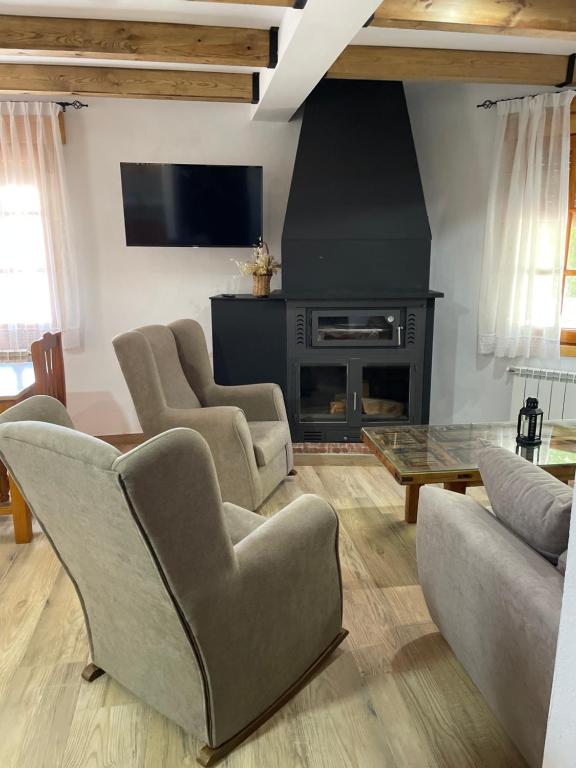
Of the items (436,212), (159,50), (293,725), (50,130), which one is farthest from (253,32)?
(293,725)

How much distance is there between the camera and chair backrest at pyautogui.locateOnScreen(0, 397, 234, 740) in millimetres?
1180

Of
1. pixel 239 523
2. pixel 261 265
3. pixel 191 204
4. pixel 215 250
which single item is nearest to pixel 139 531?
pixel 239 523

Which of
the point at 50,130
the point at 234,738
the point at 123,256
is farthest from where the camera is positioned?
the point at 123,256

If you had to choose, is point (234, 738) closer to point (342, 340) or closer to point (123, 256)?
point (342, 340)

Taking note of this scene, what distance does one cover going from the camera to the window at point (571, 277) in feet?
12.4

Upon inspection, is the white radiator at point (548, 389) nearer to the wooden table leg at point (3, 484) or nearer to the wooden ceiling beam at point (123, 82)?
the wooden ceiling beam at point (123, 82)

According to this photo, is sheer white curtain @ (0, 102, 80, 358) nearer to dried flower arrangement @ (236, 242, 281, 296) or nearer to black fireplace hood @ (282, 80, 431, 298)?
dried flower arrangement @ (236, 242, 281, 296)

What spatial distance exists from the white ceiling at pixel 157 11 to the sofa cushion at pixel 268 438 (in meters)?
2.07

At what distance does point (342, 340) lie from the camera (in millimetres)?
3936

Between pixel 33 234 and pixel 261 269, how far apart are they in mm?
1593

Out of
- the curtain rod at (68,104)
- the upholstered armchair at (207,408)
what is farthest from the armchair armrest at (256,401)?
the curtain rod at (68,104)

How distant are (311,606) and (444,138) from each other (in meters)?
3.63

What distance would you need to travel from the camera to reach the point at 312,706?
1.72m

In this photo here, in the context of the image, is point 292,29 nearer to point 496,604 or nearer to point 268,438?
point 268,438
